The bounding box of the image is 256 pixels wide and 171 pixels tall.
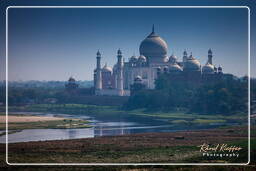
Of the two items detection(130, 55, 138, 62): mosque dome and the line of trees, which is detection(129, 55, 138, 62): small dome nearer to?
detection(130, 55, 138, 62): mosque dome

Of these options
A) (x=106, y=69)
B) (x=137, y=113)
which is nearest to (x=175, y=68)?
(x=106, y=69)

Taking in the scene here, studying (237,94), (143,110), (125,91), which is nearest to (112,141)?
(237,94)

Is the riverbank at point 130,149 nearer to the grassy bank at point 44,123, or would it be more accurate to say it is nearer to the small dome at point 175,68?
the grassy bank at point 44,123

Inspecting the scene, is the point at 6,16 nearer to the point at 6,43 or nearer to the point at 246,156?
the point at 6,43

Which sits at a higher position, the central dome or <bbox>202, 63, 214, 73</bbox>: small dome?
the central dome

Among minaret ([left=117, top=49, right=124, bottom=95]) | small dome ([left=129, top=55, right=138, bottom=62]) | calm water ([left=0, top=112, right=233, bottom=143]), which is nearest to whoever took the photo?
calm water ([left=0, top=112, right=233, bottom=143])

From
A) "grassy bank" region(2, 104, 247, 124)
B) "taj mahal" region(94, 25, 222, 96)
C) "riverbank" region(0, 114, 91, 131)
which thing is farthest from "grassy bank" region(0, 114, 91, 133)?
"taj mahal" region(94, 25, 222, 96)

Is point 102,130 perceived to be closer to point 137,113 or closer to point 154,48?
point 137,113
